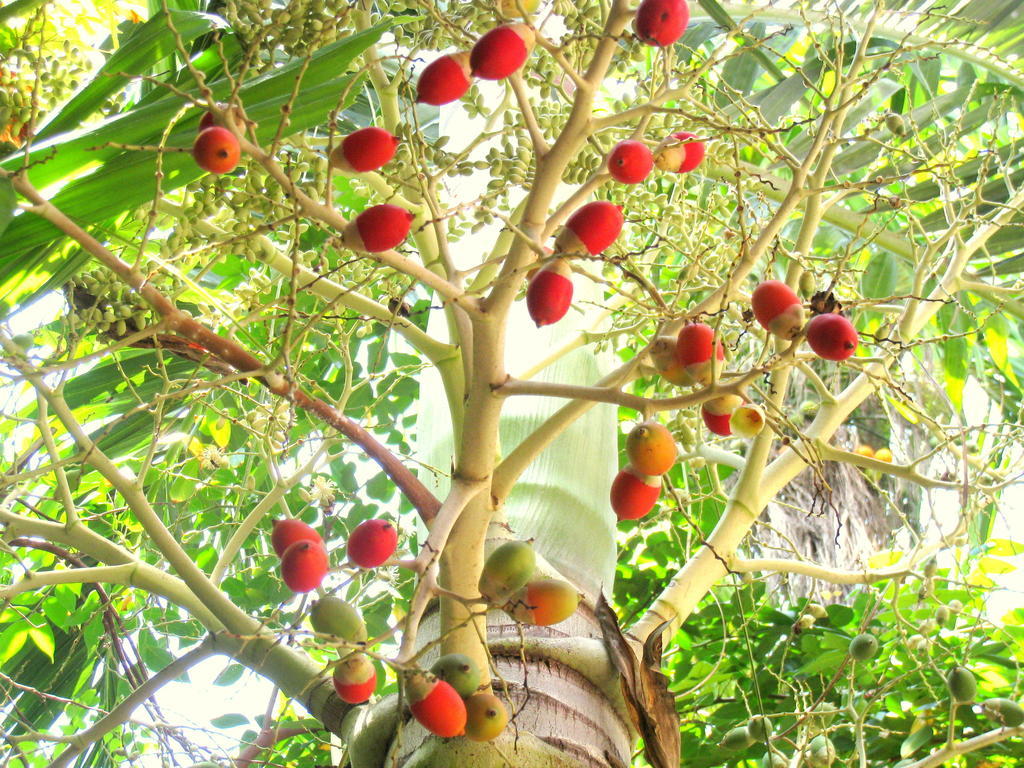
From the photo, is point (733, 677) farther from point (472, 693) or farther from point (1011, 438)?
point (472, 693)

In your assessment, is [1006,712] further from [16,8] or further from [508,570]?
[16,8]

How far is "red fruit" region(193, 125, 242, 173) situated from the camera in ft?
3.49

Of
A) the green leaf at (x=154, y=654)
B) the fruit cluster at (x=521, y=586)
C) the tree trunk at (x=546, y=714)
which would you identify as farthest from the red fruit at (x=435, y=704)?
the green leaf at (x=154, y=654)

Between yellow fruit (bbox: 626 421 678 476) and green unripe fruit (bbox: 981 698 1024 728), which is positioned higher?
green unripe fruit (bbox: 981 698 1024 728)

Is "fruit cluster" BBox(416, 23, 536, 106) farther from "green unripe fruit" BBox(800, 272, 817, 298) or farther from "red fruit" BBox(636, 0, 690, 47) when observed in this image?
"green unripe fruit" BBox(800, 272, 817, 298)

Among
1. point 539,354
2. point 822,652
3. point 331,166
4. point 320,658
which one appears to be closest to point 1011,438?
point 822,652

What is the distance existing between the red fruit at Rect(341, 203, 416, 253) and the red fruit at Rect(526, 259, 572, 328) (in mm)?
156

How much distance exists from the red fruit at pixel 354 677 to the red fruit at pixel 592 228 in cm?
51

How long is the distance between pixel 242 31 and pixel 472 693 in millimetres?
889

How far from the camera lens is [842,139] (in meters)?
1.56

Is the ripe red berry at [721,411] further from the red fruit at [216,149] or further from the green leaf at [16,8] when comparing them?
the green leaf at [16,8]

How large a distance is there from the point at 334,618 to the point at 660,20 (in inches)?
29.5

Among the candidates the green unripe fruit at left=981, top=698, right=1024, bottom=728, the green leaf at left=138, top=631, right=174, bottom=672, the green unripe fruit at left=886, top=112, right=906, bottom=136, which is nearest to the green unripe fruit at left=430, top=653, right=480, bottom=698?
the green unripe fruit at left=981, top=698, right=1024, bottom=728

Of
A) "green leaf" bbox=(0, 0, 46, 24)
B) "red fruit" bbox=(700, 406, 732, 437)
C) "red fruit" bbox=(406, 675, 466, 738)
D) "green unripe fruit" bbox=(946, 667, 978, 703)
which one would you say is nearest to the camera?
"red fruit" bbox=(406, 675, 466, 738)
